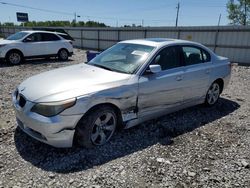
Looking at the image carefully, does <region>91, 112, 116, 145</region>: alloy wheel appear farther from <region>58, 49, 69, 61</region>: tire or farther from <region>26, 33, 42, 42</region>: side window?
<region>58, 49, 69, 61</region>: tire

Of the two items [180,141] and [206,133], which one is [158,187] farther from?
[206,133]

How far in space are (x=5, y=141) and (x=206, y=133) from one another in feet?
11.2

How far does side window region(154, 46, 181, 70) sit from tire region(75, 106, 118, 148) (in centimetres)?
128

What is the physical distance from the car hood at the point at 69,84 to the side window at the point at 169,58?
2.52 ft

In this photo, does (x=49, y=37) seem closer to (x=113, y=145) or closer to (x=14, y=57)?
(x=14, y=57)

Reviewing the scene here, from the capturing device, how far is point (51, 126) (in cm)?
292

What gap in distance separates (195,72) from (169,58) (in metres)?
0.71

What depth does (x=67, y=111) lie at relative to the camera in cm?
294

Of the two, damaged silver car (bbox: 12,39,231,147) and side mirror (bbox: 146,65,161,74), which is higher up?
side mirror (bbox: 146,65,161,74)

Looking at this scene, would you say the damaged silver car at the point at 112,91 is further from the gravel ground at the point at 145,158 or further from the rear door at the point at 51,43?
the rear door at the point at 51,43

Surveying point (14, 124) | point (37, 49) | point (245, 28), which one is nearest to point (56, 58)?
point (37, 49)

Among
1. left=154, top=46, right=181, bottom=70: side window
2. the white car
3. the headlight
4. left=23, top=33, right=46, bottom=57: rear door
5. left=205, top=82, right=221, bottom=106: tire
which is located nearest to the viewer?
the headlight

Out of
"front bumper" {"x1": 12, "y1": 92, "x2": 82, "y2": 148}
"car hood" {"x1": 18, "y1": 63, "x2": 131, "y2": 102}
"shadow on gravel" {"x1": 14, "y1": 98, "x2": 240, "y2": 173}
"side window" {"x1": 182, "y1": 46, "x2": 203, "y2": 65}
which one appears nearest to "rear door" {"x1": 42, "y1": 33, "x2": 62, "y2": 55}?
"car hood" {"x1": 18, "y1": 63, "x2": 131, "y2": 102}

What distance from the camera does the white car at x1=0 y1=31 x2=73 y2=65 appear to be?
10.2 m
